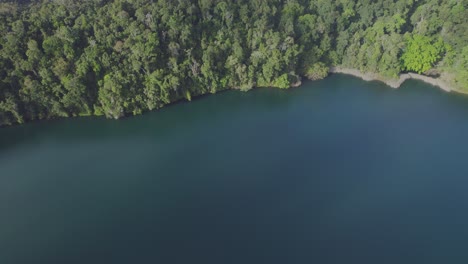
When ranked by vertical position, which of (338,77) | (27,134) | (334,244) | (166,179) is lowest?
(334,244)

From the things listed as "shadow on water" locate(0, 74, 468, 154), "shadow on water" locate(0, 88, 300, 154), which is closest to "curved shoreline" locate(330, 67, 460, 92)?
"shadow on water" locate(0, 74, 468, 154)

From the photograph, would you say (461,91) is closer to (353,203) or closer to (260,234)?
(353,203)

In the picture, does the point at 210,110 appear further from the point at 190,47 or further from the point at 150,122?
the point at 190,47

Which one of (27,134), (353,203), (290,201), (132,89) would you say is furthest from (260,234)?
(27,134)

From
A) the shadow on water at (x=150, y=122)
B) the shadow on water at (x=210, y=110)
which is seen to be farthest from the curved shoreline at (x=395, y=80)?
the shadow on water at (x=150, y=122)

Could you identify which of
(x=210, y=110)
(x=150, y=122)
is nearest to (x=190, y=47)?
(x=210, y=110)

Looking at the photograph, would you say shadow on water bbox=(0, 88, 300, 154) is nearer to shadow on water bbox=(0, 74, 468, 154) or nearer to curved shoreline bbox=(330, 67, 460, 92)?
shadow on water bbox=(0, 74, 468, 154)

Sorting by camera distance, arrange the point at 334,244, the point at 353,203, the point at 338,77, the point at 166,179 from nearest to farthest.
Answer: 1. the point at 334,244
2. the point at 353,203
3. the point at 166,179
4. the point at 338,77
